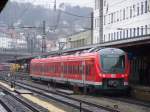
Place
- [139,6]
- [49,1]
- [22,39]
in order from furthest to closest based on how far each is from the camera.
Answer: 1. [22,39]
2. [139,6]
3. [49,1]

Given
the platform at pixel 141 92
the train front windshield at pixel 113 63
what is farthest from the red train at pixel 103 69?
the platform at pixel 141 92

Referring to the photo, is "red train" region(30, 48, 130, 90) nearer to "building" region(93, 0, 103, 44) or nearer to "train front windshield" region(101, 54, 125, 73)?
"train front windshield" region(101, 54, 125, 73)

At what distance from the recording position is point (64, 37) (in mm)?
111500

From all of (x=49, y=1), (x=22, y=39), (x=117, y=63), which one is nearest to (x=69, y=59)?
(x=117, y=63)

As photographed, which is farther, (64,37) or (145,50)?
(64,37)

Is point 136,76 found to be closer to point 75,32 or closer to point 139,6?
point 139,6

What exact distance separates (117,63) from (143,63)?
9719 millimetres

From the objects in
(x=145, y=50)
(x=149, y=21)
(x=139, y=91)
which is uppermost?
(x=149, y=21)

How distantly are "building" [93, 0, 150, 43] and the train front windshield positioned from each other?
30.7 metres

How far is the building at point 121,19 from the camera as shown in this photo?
2734 inches

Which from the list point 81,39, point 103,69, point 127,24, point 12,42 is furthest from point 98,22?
point 12,42

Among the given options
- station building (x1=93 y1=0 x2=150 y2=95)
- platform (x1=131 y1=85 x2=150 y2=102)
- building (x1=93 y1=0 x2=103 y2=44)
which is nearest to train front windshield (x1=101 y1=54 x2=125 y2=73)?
platform (x1=131 y1=85 x2=150 y2=102)

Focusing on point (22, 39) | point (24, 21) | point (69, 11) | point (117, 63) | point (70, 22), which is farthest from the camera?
point (22, 39)

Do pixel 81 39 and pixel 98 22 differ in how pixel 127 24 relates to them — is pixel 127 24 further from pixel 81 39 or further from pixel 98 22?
pixel 81 39
